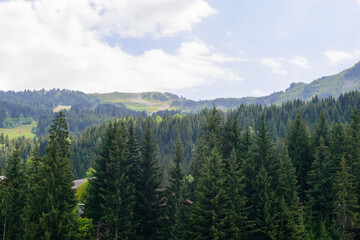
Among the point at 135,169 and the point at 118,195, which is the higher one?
the point at 135,169

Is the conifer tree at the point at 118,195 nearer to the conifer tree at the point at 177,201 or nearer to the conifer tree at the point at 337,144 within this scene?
the conifer tree at the point at 177,201

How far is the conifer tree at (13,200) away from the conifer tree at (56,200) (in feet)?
35.9

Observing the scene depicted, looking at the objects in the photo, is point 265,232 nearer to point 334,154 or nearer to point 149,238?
point 149,238

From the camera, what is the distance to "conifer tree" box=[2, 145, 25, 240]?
A: 139ft

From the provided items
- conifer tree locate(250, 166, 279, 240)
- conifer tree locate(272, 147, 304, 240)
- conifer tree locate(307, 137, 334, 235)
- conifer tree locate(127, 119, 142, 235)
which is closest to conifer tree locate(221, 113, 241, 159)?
conifer tree locate(250, 166, 279, 240)

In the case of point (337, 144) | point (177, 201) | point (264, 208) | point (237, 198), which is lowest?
point (177, 201)

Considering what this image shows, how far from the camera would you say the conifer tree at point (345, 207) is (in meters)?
41.4

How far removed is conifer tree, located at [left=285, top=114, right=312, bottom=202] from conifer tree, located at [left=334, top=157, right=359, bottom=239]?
1006 centimetres

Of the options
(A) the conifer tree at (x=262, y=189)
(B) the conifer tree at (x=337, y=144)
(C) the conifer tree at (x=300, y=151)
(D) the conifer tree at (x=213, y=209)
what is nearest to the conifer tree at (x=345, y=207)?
(B) the conifer tree at (x=337, y=144)

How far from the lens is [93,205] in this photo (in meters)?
41.4

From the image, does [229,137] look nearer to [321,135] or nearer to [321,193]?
[321,193]

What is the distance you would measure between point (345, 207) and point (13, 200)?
49033 mm

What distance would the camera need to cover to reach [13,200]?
4297cm

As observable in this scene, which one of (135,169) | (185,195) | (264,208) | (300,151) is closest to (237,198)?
(264,208)
